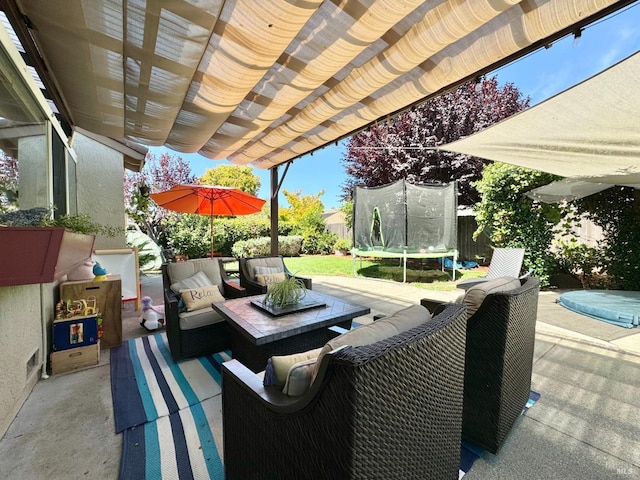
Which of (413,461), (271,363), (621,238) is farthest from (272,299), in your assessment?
(621,238)

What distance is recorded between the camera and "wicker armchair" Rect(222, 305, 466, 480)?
808 mm

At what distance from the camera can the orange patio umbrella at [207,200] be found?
4.70 metres

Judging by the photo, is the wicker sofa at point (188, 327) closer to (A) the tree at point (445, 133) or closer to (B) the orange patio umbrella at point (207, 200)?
(B) the orange patio umbrella at point (207, 200)

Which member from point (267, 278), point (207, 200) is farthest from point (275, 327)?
point (207, 200)

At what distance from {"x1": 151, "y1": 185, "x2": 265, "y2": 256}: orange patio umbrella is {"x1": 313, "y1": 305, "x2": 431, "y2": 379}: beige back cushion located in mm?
4191

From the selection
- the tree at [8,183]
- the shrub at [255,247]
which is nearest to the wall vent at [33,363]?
the tree at [8,183]

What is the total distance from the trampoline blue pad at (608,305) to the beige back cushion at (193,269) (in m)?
4.89

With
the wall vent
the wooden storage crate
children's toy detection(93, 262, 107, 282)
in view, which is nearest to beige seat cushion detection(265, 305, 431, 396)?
the wall vent

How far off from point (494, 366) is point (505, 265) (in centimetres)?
416

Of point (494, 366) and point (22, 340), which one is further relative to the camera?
point (22, 340)

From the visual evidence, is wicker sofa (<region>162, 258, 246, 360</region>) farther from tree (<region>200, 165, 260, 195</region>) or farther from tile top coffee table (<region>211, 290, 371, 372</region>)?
tree (<region>200, 165, 260, 195</region>)

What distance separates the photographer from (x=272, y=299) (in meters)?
2.68

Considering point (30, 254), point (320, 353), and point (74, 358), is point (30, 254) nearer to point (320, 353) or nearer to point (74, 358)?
point (320, 353)

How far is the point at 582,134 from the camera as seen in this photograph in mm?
2576
